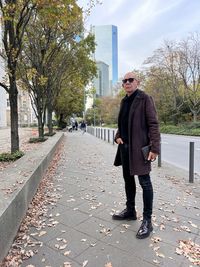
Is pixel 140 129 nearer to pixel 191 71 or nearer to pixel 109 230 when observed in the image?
pixel 109 230

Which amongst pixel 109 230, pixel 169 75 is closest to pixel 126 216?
pixel 109 230

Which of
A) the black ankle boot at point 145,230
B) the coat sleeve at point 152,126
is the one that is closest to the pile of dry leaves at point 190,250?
the black ankle boot at point 145,230

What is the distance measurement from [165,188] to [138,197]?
3.51ft

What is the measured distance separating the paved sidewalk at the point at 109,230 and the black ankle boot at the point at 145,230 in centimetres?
6

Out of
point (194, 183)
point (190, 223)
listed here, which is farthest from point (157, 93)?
point (190, 223)

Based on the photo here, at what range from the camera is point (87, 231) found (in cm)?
341

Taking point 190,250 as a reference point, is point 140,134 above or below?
above

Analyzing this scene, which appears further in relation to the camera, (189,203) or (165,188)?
(165,188)

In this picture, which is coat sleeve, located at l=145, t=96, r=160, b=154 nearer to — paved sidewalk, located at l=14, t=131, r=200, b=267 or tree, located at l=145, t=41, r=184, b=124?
paved sidewalk, located at l=14, t=131, r=200, b=267

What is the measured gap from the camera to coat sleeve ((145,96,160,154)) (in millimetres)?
3145

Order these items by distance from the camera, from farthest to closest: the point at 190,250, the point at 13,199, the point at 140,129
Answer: the point at 140,129, the point at 13,199, the point at 190,250

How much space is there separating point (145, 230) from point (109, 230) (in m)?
0.46

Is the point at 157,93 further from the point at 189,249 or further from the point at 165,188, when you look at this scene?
the point at 189,249

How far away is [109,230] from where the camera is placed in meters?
3.44
